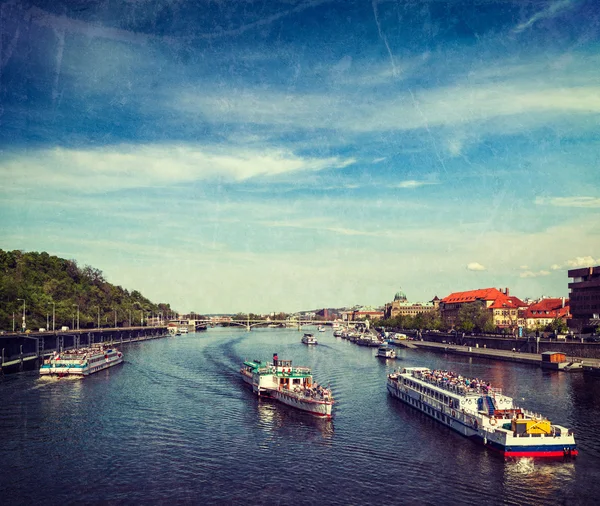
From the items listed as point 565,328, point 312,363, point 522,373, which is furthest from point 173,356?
point 565,328

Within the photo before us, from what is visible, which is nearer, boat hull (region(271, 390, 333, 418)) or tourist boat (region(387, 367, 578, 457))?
tourist boat (region(387, 367, 578, 457))

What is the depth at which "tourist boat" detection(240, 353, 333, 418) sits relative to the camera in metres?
72.1

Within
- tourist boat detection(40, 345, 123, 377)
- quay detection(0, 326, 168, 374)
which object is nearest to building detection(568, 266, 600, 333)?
tourist boat detection(40, 345, 123, 377)

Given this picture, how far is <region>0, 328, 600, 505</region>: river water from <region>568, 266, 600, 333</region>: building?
6447 cm

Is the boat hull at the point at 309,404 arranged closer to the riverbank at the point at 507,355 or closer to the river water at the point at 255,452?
the river water at the point at 255,452

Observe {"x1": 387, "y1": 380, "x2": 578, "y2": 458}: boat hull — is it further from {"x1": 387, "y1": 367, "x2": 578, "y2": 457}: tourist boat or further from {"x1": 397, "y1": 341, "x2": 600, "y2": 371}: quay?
{"x1": 397, "y1": 341, "x2": 600, "y2": 371}: quay

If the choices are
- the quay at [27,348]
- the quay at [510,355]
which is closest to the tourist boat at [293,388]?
the quay at [27,348]

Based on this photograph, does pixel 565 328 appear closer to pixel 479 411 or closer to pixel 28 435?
pixel 479 411

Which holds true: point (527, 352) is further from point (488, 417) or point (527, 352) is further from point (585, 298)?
point (488, 417)

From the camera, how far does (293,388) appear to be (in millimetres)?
81062

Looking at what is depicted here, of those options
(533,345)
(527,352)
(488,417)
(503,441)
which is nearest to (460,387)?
(488,417)

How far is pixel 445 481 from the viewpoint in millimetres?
47219

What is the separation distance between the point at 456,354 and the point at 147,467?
425ft

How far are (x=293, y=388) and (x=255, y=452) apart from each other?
25.9 meters
